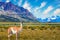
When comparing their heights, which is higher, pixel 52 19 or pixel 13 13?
pixel 13 13

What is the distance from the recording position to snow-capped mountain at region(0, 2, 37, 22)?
1527cm

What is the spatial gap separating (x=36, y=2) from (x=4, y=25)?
269 centimetres

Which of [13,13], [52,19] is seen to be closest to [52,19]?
[52,19]

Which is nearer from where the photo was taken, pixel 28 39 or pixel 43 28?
pixel 28 39

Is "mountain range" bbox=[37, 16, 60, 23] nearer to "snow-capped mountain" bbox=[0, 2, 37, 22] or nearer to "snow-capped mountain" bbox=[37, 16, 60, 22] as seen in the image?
"snow-capped mountain" bbox=[37, 16, 60, 22]

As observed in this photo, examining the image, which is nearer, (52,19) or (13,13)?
(52,19)

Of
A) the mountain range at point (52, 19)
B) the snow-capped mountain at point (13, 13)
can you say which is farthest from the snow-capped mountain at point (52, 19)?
the snow-capped mountain at point (13, 13)

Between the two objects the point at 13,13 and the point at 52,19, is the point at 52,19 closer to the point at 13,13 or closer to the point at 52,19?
the point at 52,19

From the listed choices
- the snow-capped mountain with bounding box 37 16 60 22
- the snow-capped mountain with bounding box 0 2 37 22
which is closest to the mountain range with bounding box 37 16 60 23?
the snow-capped mountain with bounding box 37 16 60 22

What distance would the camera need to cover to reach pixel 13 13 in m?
15.6

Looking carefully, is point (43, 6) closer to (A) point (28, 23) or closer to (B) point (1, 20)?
(A) point (28, 23)

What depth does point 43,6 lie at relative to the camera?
15344 millimetres

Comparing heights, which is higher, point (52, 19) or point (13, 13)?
point (13, 13)

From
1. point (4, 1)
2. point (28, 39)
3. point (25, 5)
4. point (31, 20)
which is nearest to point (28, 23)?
point (31, 20)
